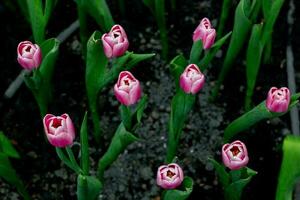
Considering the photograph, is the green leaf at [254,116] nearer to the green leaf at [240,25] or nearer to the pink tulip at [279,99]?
the pink tulip at [279,99]

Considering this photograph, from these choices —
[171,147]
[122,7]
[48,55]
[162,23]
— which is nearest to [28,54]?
[48,55]

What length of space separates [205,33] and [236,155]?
0.67ft

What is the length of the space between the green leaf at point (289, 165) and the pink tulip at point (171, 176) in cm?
14

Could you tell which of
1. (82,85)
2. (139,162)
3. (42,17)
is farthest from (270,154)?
(42,17)

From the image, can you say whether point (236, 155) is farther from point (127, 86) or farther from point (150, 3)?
point (150, 3)

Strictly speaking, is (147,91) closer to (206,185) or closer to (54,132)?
(206,185)

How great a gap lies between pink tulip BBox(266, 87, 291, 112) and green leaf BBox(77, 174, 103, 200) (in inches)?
10.6

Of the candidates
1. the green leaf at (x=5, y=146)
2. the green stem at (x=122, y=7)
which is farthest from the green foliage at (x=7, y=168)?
the green stem at (x=122, y=7)

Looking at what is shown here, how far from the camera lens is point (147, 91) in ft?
4.13

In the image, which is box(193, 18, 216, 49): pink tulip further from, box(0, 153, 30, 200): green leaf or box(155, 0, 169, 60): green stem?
box(0, 153, 30, 200): green leaf

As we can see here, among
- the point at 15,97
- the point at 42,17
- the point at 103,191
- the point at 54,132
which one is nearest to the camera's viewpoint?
the point at 54,132

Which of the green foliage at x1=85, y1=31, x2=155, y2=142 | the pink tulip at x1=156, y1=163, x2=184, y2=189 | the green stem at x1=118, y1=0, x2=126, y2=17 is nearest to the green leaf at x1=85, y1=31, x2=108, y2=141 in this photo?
the green foliage at x1=85, y1=31, x2=155, y2=142

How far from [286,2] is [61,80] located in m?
0.57

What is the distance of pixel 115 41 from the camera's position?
0.86 metres
